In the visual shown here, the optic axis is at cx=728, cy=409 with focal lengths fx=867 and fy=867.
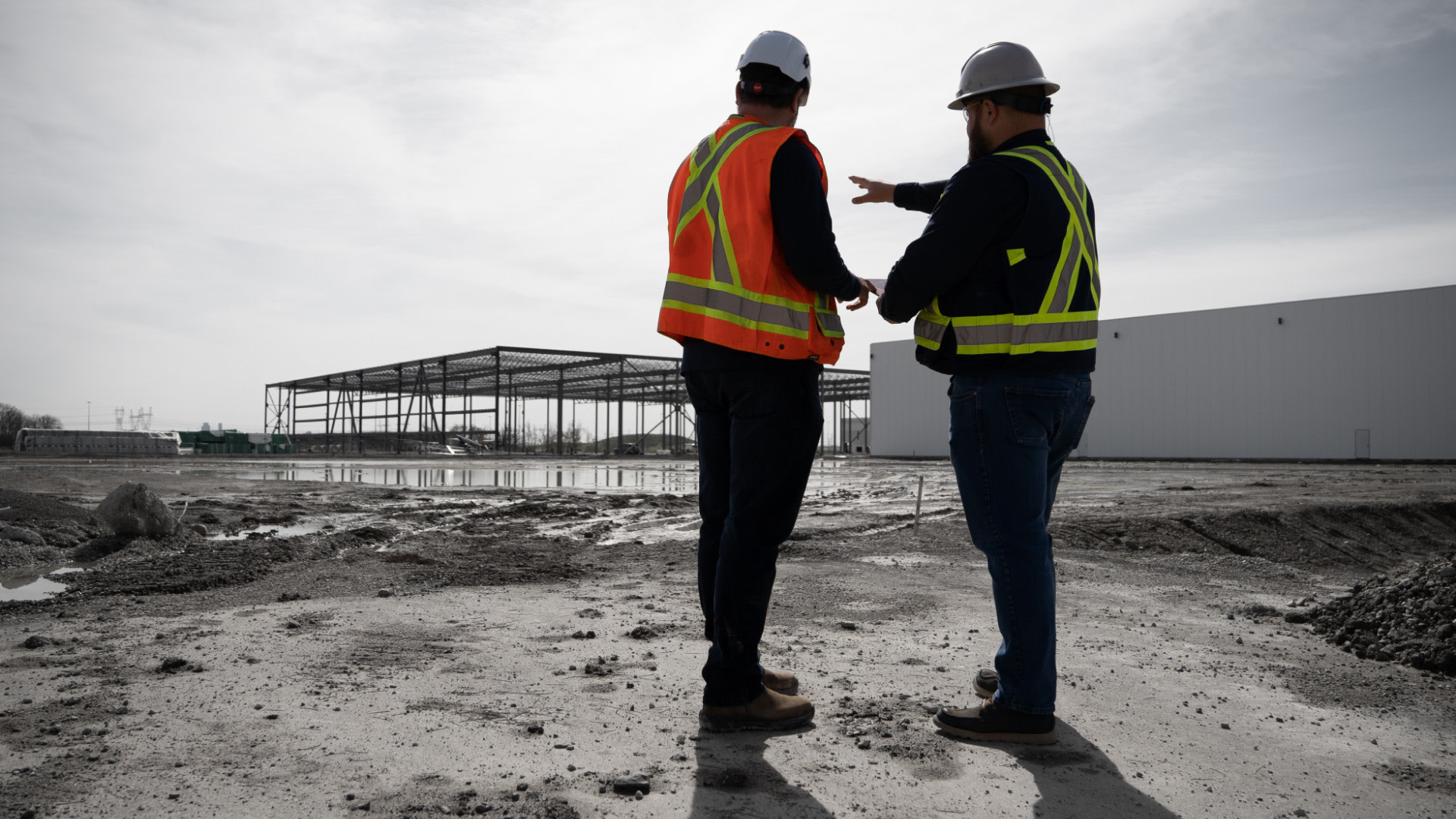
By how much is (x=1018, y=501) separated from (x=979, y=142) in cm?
99

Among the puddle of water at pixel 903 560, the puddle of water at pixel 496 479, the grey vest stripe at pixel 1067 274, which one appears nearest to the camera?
the grey vest stripe at pixel 1067 274

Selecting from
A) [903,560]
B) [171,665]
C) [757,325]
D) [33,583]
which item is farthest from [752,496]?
[33,583]

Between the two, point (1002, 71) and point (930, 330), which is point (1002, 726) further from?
point (1002, 71)

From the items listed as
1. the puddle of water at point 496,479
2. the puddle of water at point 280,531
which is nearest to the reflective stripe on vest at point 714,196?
the puddle of water at point 280,531

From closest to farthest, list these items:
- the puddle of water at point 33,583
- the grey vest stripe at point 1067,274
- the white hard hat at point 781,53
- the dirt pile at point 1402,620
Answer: the grey vest stripe at point 1067,274 < the white hard hat at point 781,53 < the dirt pile at point 1402,620 < the puddle of water at point 33,583

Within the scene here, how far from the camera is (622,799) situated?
1708 mm

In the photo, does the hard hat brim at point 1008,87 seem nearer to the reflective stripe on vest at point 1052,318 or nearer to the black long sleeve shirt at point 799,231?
the reflective stripe on vest at point 1052,318

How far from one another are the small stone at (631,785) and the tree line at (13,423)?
59.4m

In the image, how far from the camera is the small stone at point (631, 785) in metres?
1.74

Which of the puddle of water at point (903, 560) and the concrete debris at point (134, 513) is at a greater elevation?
the concrete debris at point (134, 513)

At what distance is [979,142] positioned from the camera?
2.37m

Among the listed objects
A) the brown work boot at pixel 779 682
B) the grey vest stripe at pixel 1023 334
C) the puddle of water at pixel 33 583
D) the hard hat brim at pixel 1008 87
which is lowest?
the puddle of water at pixel 33 583

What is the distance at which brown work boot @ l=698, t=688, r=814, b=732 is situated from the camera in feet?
7.00

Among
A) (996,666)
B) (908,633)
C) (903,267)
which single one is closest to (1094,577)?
(908,633)
